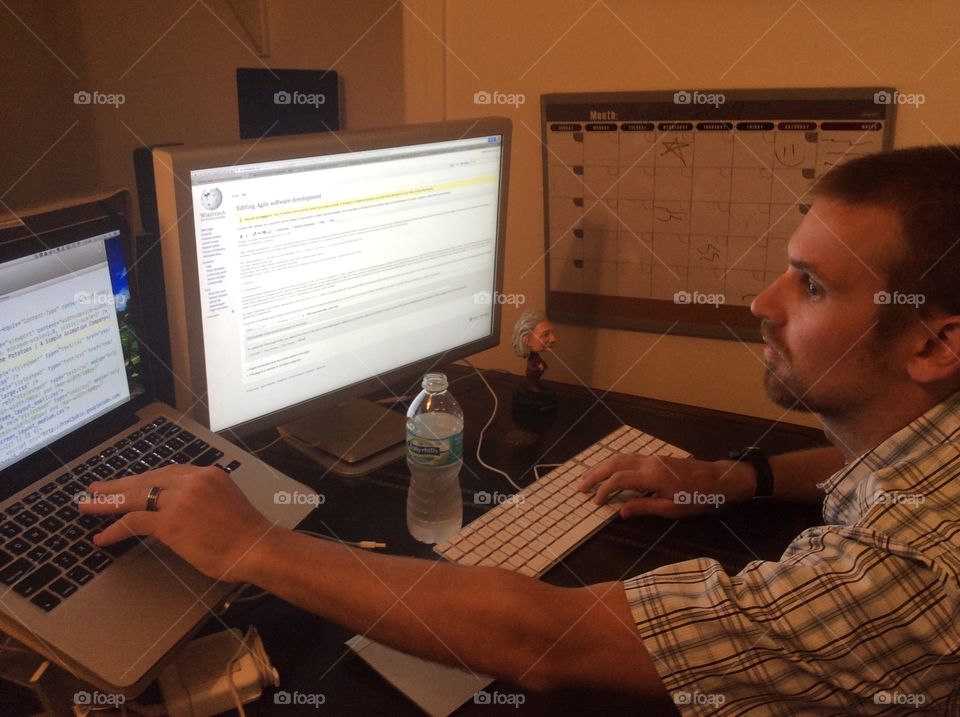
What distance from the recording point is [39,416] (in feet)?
2.79

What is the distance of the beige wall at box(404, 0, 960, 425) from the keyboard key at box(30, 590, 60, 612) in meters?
1.04

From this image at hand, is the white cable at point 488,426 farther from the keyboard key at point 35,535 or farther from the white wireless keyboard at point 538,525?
the keyboard key at point 35,535

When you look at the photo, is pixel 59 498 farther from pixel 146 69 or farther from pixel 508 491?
pixel 146 69

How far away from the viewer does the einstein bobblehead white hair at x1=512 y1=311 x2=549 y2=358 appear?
1428 millimetres

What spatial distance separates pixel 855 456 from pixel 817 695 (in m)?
0.35

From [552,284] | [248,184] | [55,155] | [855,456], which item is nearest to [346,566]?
[248,184]

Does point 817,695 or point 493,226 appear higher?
point 493,226

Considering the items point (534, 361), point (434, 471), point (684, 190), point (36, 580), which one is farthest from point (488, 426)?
point (36, 580)

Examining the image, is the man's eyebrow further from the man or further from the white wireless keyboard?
the white wireless keyboard

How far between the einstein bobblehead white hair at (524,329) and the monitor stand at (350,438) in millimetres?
256

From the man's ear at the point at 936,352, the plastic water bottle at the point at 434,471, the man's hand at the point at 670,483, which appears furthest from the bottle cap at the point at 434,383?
the man's ear at the point at 936,352

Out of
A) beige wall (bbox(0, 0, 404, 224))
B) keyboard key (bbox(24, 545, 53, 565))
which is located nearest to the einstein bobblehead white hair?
beige wall (bbox(0, 0, 404, 224))

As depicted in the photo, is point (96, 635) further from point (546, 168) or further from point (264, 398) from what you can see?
point (546, 168)

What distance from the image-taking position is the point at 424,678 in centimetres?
81
